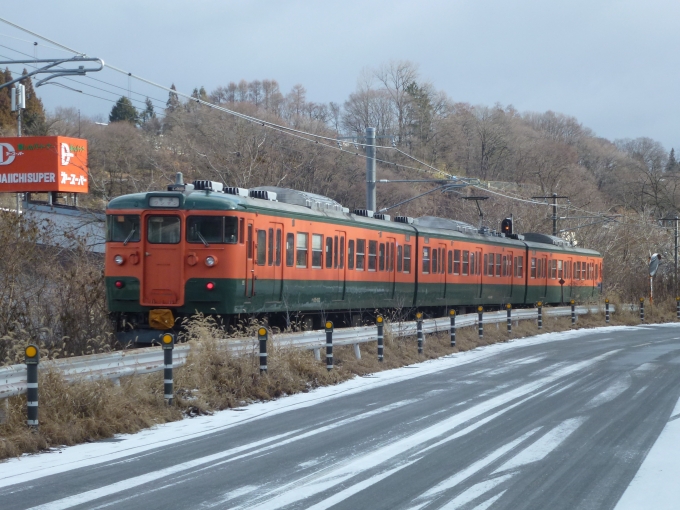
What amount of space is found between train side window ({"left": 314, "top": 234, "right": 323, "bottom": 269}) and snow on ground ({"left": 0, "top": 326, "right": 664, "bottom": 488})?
155 inches

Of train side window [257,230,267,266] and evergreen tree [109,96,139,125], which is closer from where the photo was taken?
train side window [257,230,267,266]

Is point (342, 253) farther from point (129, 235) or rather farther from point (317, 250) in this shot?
point (129, 235)

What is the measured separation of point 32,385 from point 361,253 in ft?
47.5

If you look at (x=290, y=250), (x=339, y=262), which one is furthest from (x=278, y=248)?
(x=339, y=262)

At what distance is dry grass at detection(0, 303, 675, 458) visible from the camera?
9.96m

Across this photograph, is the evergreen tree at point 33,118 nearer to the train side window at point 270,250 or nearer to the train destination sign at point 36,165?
the train destination sign at point 36,165

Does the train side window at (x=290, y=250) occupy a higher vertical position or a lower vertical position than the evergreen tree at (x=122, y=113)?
lower

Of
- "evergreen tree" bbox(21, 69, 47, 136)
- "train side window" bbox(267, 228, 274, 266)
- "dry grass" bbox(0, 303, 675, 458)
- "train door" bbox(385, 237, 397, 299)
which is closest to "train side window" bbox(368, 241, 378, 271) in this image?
"train door" bbox(385, 237, 397, 299)

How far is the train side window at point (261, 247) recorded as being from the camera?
18.3 metres

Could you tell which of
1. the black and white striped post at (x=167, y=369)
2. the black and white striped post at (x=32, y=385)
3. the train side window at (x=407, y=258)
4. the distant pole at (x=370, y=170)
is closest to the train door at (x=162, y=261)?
the black and white striped post at (x=167, y=369)

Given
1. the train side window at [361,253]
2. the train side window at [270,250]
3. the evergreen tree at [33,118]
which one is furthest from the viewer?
the evergreen tree at [33,118]

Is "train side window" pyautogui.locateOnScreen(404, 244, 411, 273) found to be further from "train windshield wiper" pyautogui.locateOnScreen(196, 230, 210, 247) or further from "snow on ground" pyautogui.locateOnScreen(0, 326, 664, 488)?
"train windshield wiper" pyautogui.locateOnScreen(196, 230, 210, 247)

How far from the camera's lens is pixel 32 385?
9.83 metres

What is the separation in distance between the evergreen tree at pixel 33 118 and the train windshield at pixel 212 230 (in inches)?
2159
